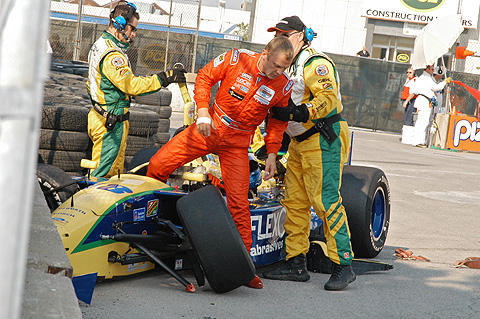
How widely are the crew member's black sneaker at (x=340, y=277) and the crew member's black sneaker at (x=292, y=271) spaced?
23cm

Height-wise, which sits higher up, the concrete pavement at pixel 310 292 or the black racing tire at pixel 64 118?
the black racing tire at pixel 64 118

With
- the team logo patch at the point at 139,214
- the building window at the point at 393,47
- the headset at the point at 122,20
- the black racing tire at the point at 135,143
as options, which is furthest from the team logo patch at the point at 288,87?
the building window at the point at 393,47

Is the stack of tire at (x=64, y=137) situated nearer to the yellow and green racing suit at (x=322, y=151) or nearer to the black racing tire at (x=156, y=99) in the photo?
the yellow and green racing suit at (x=322, y=151)

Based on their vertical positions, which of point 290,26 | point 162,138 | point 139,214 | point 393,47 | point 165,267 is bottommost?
point 165,267

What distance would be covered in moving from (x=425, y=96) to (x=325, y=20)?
13.4m

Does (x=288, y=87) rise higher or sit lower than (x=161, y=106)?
higher

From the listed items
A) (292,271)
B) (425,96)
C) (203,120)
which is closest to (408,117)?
(425,96)

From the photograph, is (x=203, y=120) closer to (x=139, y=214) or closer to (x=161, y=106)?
(x=139, y=214)

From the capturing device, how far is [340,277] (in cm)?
420

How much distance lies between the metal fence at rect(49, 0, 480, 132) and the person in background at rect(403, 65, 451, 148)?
180 cm

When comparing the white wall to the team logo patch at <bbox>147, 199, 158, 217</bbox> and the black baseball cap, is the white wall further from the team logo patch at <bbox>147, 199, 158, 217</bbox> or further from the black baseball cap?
the team logo patch at <bbox>147, 199, 158, 217</bbox>

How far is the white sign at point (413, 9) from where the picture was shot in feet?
94.9

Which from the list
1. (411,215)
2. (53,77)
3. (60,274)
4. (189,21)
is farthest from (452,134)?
(60,274)

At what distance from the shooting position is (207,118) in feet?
12.9
